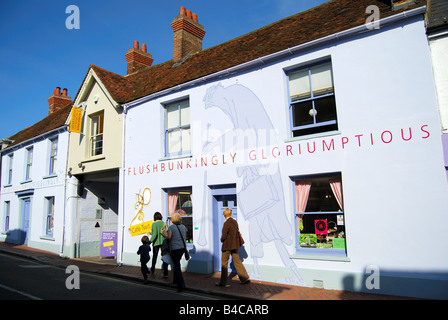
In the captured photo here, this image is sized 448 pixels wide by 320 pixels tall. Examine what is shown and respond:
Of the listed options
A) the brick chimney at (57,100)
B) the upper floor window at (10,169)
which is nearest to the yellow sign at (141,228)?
the upper floor window at (10,169)

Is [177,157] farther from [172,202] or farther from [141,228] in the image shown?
[141,228]

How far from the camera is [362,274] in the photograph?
6938 millimetres

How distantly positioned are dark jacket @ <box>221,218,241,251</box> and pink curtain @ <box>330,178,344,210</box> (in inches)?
98.8

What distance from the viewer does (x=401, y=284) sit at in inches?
254

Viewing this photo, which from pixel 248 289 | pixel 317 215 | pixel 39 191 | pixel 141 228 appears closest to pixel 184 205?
pixel 141 228


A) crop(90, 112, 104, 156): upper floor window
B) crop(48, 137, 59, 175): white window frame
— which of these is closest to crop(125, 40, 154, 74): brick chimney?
crop(90, 112, 104, 156): upper floor window

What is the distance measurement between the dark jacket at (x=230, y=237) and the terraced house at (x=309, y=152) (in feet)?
2.70

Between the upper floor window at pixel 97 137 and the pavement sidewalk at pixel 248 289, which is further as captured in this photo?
the upper floor window at pixel 97 137

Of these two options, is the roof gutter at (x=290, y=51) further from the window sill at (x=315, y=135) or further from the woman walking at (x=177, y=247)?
the woman walking at (x=177, y=247)

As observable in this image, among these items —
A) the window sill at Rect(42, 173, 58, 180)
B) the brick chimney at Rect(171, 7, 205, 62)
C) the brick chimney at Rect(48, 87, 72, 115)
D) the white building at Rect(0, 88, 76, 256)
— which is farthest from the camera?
the brick chimney at Rect(48, 87, 72, 115)

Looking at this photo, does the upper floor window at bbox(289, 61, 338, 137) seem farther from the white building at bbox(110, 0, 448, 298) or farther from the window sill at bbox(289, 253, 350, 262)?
the window sill at bbox(289, 253, 350, 262)

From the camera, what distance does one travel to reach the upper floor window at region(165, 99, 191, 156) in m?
10.8

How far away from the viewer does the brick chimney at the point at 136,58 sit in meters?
16.7
